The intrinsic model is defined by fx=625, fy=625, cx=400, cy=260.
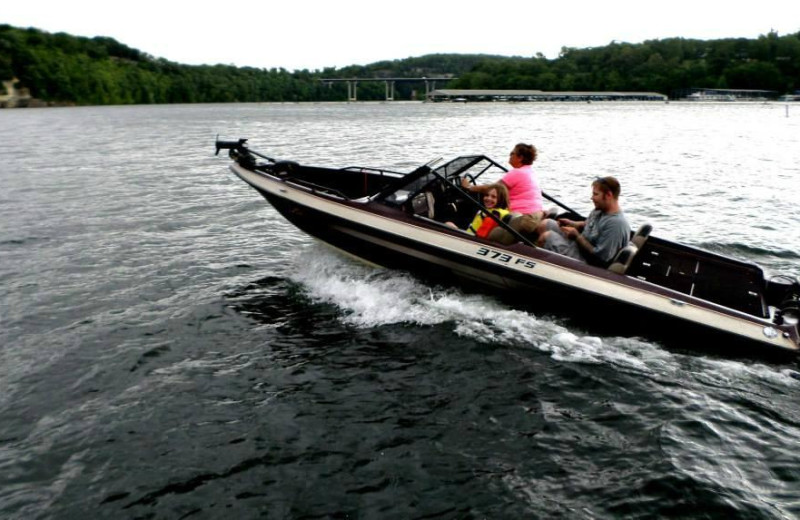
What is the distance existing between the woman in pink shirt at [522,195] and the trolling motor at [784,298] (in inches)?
125

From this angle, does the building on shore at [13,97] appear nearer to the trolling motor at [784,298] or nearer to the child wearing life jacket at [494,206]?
the child wearing life jacket at [494,206]

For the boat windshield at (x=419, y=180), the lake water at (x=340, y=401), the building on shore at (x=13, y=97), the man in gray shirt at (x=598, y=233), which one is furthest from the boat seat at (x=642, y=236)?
the building on shore at (x=13, y=97)

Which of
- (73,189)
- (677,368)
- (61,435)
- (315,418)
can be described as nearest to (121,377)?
(61,435)

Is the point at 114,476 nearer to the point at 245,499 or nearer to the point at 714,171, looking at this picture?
the point at 245,499

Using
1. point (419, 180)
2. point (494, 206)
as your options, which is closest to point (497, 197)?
point (494, 206)

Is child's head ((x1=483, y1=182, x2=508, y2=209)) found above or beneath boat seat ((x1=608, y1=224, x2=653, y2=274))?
above

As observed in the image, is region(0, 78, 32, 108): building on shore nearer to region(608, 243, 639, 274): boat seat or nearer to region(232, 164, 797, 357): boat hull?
region(232, 164, 797, 357): boat hull

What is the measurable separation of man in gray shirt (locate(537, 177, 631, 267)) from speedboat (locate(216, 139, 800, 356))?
0.19m

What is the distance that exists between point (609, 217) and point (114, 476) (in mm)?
6526

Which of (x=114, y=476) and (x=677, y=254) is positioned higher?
(x=677, y=254)

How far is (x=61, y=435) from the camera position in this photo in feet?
21.6

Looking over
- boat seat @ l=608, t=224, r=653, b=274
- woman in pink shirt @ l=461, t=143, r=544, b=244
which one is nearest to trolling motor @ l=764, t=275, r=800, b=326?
boat seat @ l=608, t=224, r=653, b=274

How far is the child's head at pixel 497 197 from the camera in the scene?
8.92 metres

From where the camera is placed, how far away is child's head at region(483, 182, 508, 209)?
29.3 feet
